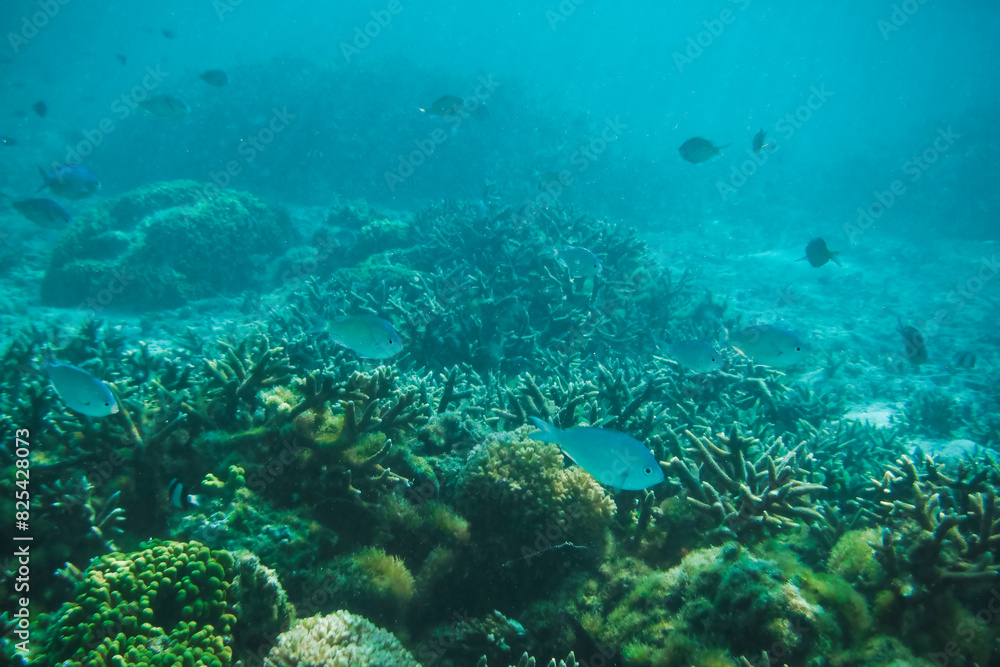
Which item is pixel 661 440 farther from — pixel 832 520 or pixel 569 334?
pixel 569 334

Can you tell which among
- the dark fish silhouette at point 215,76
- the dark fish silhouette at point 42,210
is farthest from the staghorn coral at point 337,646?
the dark fish silhouette at point 215,76

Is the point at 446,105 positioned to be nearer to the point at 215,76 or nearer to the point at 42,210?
the point at 215,76

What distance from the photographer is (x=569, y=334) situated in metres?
7.21

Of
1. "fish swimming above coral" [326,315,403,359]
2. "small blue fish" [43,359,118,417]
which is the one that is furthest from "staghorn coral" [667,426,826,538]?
"small blue fish" [43,359,118,417]

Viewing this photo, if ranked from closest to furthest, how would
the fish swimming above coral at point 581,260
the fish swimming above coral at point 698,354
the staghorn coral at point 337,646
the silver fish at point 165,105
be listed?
the staghorn coral at point 337,646, the fish swimming above coral at point 698,354, the fish swimming above coral at point 581,260, the silver fish at point 165,105

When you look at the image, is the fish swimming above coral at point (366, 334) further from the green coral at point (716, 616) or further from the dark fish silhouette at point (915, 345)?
the dark fish silhouette at point (915, 345)

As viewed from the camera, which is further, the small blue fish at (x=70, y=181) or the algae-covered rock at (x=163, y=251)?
the algae-covered rock at (x=163, y=251)

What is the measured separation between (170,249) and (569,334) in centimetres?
1006

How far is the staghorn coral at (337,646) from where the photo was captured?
2.20 metres

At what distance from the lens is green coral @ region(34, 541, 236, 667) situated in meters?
1.98

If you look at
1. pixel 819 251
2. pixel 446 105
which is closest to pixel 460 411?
pixel 446 105

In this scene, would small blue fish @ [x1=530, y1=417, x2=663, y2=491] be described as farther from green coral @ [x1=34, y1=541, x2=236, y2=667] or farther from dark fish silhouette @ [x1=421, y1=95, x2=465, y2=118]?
dark fish silhouette @ [x1=421, y1=95, x2=465, y2=118]

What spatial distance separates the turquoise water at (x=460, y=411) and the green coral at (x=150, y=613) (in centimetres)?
→ 2

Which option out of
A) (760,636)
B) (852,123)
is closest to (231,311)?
(760,636)
